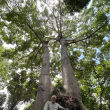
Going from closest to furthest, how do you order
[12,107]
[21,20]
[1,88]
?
[21,20], [12,107], [1,88]

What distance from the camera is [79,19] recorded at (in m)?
9.19

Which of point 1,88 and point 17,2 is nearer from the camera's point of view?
point 17,2

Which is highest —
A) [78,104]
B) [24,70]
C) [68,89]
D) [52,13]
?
[52,13]

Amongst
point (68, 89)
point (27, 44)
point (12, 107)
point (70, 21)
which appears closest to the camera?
point (68, 89)

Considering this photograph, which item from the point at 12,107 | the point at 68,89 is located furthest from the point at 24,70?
the point at 68,89

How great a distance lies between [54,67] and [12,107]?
5697mm

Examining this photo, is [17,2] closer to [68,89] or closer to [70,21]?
[70,21]

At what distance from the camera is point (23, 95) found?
8555 millimetres

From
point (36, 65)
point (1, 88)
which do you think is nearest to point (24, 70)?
point (36, 65)

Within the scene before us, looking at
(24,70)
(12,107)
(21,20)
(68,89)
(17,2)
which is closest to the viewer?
→ (68,89)

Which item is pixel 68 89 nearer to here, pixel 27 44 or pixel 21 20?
pixel 21 20

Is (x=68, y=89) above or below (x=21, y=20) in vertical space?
below

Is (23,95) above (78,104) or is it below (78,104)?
above

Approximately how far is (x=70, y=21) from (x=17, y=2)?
213 inches
